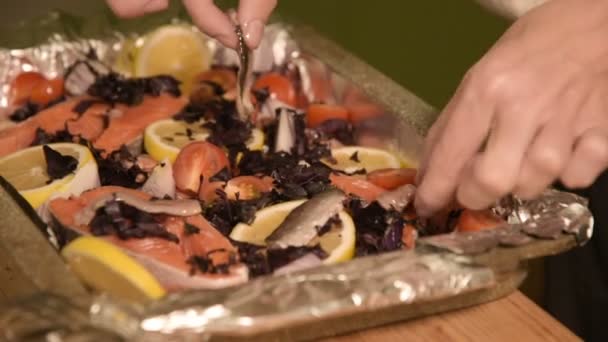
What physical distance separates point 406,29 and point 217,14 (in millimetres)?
1286

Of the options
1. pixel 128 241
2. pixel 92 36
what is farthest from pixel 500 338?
pixel 92 36

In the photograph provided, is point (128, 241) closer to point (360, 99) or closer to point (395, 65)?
point (360, 99)

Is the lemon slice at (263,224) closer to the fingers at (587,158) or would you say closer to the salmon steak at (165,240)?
the salmon steak at (165,240)

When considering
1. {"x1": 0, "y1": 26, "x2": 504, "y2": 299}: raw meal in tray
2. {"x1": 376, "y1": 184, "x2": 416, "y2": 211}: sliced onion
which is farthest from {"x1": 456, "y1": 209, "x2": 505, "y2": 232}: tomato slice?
{"x1": 376, "y1": 184, "x2": 416, "y2": 211}: sliced onion

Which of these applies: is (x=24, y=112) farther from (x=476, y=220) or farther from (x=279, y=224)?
(x=476, y=220)

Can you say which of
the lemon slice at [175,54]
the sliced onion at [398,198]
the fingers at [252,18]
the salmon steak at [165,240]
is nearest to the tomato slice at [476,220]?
the sliced onion at [398,198]

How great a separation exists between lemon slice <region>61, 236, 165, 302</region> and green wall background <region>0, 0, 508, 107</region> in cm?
115

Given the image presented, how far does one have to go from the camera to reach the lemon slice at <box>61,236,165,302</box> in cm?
113

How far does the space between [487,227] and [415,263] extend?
205mm

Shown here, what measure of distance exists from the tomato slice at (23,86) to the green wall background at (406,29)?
45cm

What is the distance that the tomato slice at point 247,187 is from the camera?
4.96 ft

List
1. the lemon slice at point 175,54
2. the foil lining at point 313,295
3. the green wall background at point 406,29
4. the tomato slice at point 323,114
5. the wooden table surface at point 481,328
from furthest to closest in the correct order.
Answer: the green wall background at point 406,29, the lemon slice at point 175,54, the tomato slice at point 323,114, the wooden table surface at point 481,328, the foil lining at point 313,295

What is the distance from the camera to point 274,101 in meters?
1.86

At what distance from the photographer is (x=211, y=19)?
4.81 feet
